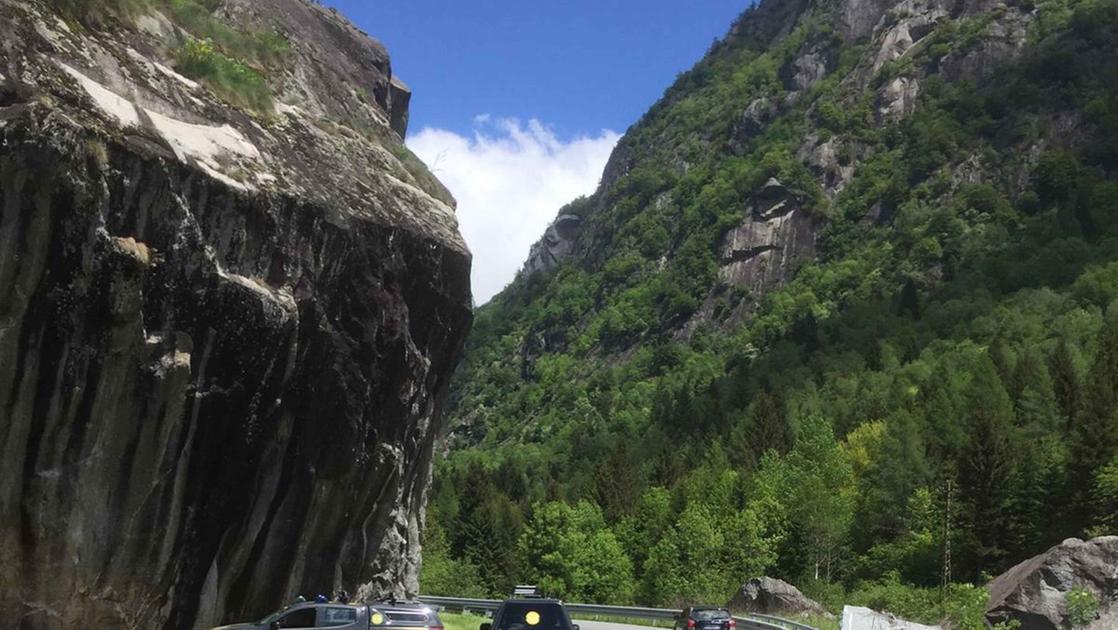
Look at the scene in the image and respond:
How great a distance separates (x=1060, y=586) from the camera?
29.8 metres

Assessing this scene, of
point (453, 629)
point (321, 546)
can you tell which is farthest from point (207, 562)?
point (453, 629)

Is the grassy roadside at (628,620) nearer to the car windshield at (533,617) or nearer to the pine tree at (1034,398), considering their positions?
the car windshield at (533,617)

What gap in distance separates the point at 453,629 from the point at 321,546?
39.7 feet

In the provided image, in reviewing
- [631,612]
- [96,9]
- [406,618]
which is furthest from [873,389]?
[96,9]

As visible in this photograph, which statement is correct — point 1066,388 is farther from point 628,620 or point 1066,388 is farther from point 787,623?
point 787,623

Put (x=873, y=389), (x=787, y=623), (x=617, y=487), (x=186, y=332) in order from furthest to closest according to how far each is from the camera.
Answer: (x=873, y=389) < (x=617, y=487) < (x=787, y=623) < (x=186, y=332)

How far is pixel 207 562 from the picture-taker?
22.0 meters

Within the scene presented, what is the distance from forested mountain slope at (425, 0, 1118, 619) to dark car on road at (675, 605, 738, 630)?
21.4ft

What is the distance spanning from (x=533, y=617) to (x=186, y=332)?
346 inches

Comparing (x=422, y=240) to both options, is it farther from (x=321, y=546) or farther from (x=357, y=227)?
(x=321, y=546)

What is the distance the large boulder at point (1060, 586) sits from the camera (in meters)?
29.4

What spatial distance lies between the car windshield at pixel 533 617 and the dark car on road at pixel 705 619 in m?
13.6

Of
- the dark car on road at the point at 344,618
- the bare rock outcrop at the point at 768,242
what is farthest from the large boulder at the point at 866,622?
the bare rock outcrop at the point at 768,242

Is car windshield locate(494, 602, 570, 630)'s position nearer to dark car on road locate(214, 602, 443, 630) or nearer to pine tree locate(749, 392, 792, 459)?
dark car on road locate(214, 602, 443, 630)
